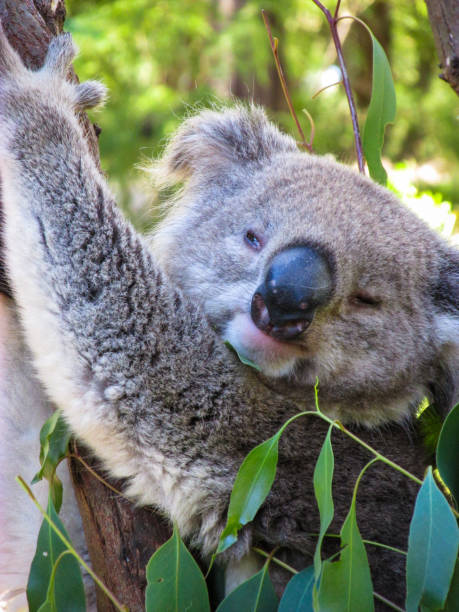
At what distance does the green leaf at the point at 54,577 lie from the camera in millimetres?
1795

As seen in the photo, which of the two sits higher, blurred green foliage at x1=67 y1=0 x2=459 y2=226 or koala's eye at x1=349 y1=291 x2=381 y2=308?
blurred green foliage at x1=67 y1=0 x2=459 y2=226

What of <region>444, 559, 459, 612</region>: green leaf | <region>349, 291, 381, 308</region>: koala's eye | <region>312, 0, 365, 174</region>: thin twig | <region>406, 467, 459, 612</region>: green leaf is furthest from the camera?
<region>312, 0, 365, 174</region>: thin twig

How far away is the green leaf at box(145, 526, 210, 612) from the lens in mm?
1664

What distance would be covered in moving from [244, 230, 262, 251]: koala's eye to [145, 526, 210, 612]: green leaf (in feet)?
2.86

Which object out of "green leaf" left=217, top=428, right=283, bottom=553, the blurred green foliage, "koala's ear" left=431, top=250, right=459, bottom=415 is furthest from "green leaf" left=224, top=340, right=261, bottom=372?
the blurred green foliage

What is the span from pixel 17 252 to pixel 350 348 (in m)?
0.93

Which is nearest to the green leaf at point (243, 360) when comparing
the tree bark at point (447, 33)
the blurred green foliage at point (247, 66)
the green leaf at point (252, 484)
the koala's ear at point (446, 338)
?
the green leaf at point (252, 484)

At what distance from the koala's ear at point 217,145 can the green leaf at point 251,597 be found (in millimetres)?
1466

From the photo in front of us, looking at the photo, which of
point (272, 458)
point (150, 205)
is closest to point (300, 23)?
point (150, 205)

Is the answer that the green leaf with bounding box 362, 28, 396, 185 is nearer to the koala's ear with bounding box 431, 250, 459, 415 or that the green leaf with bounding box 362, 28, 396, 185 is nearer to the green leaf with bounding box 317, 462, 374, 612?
the koala's ear with bounding box 431, 250, 459, 415

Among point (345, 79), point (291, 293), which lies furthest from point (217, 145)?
point (291, 293)

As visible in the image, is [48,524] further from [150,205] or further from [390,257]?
[150,205]

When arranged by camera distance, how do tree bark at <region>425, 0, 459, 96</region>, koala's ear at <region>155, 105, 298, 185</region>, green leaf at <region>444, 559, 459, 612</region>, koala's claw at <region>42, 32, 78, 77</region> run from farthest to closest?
koala's ear at <region>155, 105, 298, 185</region>
tree bark at <region>425, 0, 459, 96</region>
koala's claw at <region>42, 32, 78, 77</region>
green leaf at <region>444, 559, 459, 612</region>

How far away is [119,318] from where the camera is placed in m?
1.87
